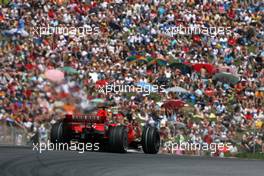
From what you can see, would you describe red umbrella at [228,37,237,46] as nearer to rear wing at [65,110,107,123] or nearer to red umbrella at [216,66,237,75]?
red umbrella at [216,66,237,75]

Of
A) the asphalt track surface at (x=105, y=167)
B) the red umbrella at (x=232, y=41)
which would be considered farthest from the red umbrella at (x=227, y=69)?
the asphalt track surface at (x=105, y=167)

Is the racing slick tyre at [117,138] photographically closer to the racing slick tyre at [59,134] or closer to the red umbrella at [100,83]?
the racing slick tyre at [59,134]

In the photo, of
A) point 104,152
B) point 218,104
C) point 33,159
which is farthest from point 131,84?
point 33,159

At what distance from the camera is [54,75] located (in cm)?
3003

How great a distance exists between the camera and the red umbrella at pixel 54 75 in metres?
28.7

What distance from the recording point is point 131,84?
107 feet

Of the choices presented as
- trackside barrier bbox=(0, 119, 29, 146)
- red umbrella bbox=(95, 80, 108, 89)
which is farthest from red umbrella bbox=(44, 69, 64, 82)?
trackside barrier bbox=(0, 119, 29, 146)

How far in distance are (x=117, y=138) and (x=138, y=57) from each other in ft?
41.6

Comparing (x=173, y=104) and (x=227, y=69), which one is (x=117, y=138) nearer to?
(x=173, y=104)

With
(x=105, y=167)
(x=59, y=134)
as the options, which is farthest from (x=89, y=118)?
(x=105, y=167)

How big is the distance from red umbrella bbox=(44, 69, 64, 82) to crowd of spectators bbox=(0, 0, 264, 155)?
0.90ft

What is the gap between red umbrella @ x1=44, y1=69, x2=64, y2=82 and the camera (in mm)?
28688

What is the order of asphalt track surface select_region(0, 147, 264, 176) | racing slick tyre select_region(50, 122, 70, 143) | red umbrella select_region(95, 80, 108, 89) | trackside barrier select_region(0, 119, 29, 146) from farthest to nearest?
red umbrella select_region(95, 80, 108, 89), trackside barrier select_region(0, 119, 29, 146), racing slick tyre select_region(50, 122, 70, 143), asphalt track surface select_region(0, 147, 264, 176)

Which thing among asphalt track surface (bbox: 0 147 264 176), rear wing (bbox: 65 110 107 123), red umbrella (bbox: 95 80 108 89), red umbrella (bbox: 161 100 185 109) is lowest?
asphalt track surface (bbox: 0 147 264 176)
